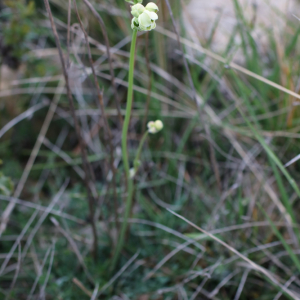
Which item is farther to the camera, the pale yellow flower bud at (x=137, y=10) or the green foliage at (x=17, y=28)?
the green foliage at (x=17, y=28)

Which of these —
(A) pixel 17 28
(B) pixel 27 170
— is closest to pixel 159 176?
(B) pixel 27 170

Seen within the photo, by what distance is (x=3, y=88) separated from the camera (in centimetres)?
186

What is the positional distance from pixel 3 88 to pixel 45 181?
2.05 ft

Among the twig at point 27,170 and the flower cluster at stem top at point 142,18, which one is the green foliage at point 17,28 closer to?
the twig at point 27,170

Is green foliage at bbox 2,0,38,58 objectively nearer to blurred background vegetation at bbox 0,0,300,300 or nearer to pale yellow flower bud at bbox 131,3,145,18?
blurred background vegetation at bbox 0,0,300,300

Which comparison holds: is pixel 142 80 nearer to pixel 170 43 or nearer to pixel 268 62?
pixel 170 43

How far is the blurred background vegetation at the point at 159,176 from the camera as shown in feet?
4.17

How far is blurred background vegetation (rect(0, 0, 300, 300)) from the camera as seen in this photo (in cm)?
127

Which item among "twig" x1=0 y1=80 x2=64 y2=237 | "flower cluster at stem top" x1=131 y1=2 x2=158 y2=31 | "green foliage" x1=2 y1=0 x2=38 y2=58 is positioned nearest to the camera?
"flower cluster at stem top" x1=131 y1=2 x2=158 y2=31

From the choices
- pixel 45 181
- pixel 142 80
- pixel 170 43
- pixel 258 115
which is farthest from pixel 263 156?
pixel 45 181

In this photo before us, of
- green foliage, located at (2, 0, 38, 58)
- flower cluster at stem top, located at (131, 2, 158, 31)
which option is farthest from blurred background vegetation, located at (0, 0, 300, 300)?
flower cluster at stem top, located at (131, 2, 158, 31)

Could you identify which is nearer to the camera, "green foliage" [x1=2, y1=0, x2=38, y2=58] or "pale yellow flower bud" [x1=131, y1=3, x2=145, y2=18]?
"pale yellow flower bud" [x1=131, y1=3, x2=145, y2=18]

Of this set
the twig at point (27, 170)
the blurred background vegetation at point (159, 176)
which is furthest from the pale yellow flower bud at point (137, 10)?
the twig at point (27, 170)

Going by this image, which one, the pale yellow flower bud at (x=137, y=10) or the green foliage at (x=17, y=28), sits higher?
the pale yellow flower bud at (x=137, y=10)
